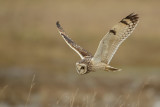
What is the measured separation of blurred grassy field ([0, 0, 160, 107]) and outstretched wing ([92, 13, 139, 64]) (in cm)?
222

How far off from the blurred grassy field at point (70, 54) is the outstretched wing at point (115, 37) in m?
2.22

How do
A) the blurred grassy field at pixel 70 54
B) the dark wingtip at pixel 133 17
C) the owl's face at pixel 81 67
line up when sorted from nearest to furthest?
1. the dark wingtip at pixel 133 17
2. the owl's face at pixel 81 67
3. the blurred grassy field at pixel 70 54

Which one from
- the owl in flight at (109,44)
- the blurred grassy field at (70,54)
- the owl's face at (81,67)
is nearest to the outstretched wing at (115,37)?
the owl in flight at (109,44)

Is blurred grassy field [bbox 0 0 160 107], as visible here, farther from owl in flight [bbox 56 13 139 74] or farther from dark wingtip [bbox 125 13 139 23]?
dark wingtip [bbox 125 13 139 23]

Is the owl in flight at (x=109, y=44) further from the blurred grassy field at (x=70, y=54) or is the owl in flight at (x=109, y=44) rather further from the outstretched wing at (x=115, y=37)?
the blurred grassy field at (x=70, y=54)

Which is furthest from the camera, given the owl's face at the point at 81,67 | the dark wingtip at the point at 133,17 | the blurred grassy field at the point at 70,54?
the blurred grassy field at the point at 70,54

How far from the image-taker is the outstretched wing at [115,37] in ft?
27.9

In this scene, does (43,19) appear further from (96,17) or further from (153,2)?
(153,2)

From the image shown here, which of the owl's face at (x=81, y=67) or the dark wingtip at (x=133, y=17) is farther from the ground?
the dark wingtip at (x=133, y=17)

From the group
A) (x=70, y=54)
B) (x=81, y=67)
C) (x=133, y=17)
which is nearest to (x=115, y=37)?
(x=133, y=17)

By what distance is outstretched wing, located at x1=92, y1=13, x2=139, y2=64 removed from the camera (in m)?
8.52

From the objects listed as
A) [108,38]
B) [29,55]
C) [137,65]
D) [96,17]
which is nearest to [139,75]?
[137,65]

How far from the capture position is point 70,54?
1850 cm

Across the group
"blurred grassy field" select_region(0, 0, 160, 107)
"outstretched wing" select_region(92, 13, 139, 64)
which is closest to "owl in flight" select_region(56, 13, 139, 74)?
"outstretched wing" select_region(92, 13, 139, 64)
